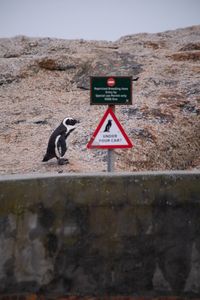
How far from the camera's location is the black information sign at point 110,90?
216 inches

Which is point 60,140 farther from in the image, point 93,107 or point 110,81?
point 93,107

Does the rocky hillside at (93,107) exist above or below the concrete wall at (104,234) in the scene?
above

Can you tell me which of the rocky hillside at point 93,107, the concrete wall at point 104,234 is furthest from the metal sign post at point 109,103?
the rocky hillside at point 93,107

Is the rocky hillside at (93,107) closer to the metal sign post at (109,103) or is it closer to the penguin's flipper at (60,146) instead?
the penguin's flipper at (60,146)

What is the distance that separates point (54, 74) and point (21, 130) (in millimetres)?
5038

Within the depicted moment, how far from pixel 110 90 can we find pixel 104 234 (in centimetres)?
171

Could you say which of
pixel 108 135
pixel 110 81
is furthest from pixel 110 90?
pixel 108 135

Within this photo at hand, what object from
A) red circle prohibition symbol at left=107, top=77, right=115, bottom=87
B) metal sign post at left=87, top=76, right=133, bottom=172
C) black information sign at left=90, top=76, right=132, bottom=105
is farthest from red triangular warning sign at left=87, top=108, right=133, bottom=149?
red circle prohibition symbol at left=107, top=77, right=115, bottom=87

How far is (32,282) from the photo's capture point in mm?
4500

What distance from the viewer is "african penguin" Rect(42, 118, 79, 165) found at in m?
9.72

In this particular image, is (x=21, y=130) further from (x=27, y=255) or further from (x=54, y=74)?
(x=27, y=255)

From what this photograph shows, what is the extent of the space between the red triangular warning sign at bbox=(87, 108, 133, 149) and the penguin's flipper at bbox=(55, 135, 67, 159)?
4.20m

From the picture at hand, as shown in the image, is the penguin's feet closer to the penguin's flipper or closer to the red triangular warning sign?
the penguin's flipper

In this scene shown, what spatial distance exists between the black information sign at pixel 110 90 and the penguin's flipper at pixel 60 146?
13.9ft
